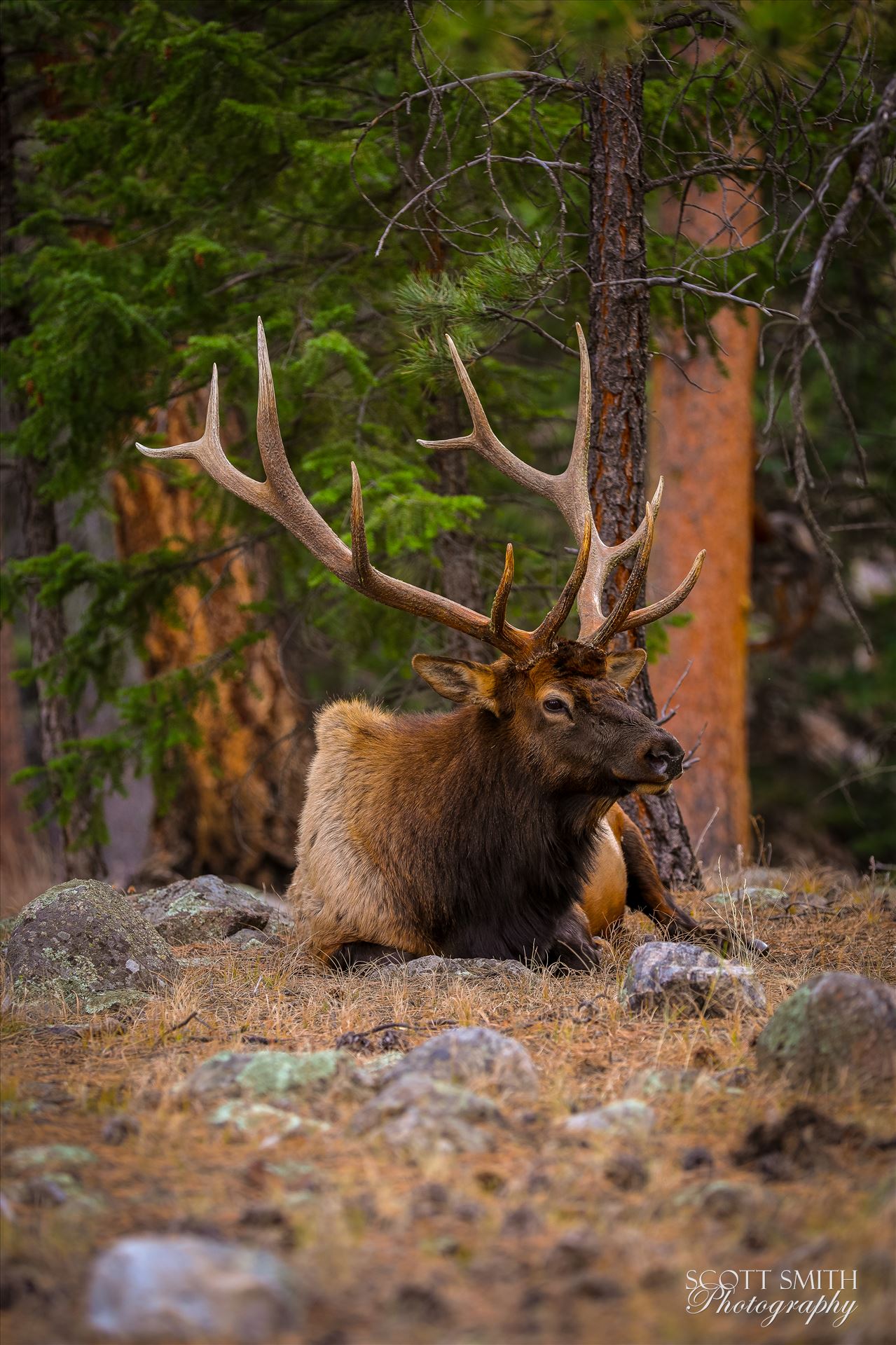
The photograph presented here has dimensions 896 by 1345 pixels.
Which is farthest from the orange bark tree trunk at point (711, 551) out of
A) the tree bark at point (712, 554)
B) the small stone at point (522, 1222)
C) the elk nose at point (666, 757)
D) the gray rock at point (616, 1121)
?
the small stone at point (522, 1222)

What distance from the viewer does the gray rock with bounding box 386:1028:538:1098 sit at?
11.3 feet

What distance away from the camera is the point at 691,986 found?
4.27 metres

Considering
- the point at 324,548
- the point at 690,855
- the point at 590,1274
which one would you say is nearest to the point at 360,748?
the point at 324,548

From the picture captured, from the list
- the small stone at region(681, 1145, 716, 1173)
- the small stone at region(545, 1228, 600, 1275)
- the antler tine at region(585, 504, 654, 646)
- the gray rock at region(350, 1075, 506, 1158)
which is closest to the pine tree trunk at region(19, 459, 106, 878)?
the antler tine at region(585, 504, 654, 646)

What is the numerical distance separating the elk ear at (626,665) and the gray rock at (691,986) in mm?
1592

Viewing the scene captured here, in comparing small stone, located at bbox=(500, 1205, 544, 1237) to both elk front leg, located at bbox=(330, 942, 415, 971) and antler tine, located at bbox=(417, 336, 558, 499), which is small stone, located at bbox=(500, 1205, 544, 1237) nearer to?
elk front leg, located at bbox=(330, 942, 415, 971)

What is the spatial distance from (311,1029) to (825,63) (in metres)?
6.19

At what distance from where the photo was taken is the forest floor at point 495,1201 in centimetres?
231

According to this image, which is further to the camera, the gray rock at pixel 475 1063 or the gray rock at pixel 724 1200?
the gray rock at pixel 475 1063

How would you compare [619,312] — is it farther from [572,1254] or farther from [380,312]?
[572,1254]

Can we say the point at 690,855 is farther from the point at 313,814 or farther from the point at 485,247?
the point at 485,247

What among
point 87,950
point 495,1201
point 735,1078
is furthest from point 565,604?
point 495,1201

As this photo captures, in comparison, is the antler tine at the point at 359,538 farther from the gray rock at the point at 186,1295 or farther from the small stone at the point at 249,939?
the gray rock at the point at 186,1295

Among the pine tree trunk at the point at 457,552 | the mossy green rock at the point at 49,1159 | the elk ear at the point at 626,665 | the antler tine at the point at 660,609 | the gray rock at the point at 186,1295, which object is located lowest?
the mossy green rock at the point at 49,1159
